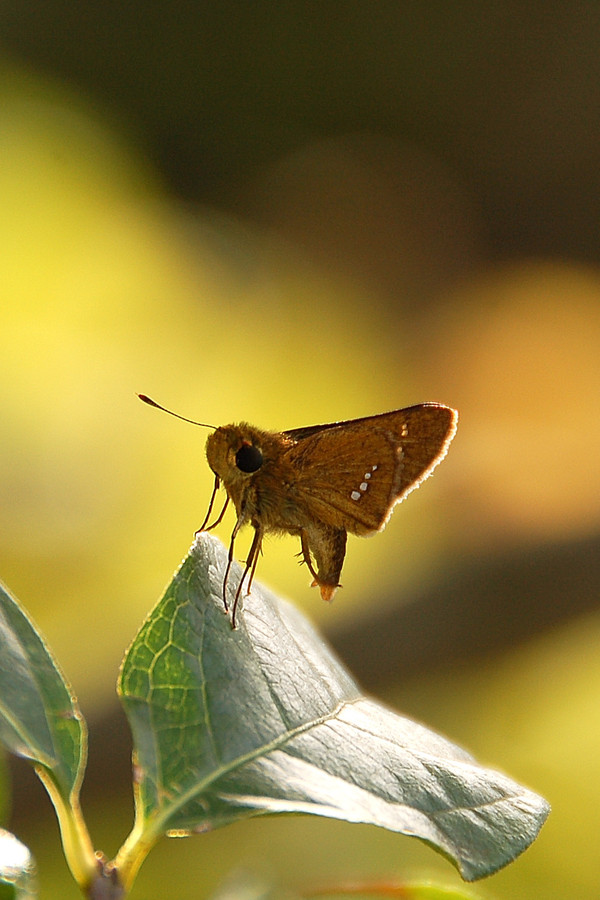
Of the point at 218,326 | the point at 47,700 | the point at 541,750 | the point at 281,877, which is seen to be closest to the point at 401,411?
the point at 47,700

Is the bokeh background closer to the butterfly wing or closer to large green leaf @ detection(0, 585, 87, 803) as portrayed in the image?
the butterfly wing

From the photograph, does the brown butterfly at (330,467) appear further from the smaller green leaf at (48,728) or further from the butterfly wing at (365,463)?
the smaller green leaf at (48,728)

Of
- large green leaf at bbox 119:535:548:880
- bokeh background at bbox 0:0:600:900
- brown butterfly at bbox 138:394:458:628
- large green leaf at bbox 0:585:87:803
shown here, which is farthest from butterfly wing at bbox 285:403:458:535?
bokeh background at bbox 0:0:600:900

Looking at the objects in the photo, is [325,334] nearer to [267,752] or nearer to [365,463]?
[365,463]

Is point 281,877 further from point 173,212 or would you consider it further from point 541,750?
point 173,212

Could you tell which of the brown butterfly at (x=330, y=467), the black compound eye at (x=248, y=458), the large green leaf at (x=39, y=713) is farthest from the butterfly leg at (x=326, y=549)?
the large green leaf at (x=39, y=713)
